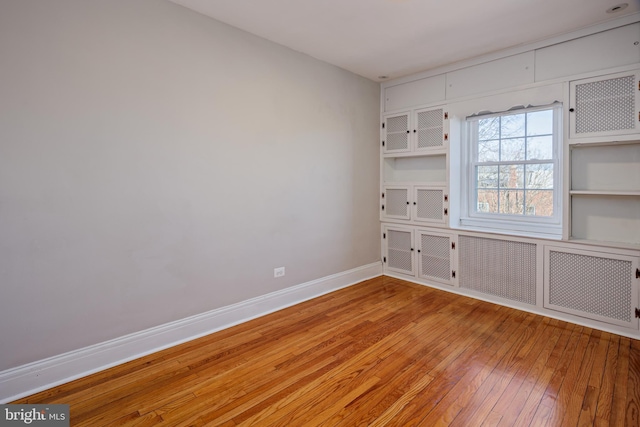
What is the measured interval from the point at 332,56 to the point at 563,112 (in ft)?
7.69

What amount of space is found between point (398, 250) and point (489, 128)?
1.88 m

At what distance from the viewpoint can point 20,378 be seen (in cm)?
206

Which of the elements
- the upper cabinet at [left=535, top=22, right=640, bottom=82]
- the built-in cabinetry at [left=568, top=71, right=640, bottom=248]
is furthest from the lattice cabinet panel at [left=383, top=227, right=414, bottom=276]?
the upper cabinet at [left=535, top=22, right=640, bottom=82]

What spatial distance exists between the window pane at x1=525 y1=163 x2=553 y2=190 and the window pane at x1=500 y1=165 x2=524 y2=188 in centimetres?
7

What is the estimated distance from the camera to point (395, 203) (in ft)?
14.9

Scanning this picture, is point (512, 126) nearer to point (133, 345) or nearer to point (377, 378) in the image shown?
point (377, 378)

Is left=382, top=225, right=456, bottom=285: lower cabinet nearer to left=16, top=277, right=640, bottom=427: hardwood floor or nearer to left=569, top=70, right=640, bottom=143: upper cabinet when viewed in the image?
left=16, top=277, right=640, bottom=427: hardwood floor

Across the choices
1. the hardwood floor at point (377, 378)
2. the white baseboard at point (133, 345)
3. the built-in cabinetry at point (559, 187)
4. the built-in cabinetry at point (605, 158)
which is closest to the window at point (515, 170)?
the built-in cabinetry at point (559, 187)

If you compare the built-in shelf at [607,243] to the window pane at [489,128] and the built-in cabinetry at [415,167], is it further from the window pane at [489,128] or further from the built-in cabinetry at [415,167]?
the window pane at [489,128]

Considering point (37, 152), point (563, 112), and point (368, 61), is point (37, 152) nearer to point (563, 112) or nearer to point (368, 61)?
point (368, 61)

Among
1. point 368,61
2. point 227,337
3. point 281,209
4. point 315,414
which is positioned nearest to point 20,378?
point 227,337

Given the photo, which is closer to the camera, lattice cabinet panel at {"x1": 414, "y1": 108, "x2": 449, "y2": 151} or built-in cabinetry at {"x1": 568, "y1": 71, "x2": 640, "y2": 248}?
built-in cabinetry at {"x1": 568, "y1": 71, "x2": 640, "y2": 248}

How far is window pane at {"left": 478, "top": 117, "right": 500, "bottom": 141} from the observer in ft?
12.7

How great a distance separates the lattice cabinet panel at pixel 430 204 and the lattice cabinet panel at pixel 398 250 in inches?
11.5
